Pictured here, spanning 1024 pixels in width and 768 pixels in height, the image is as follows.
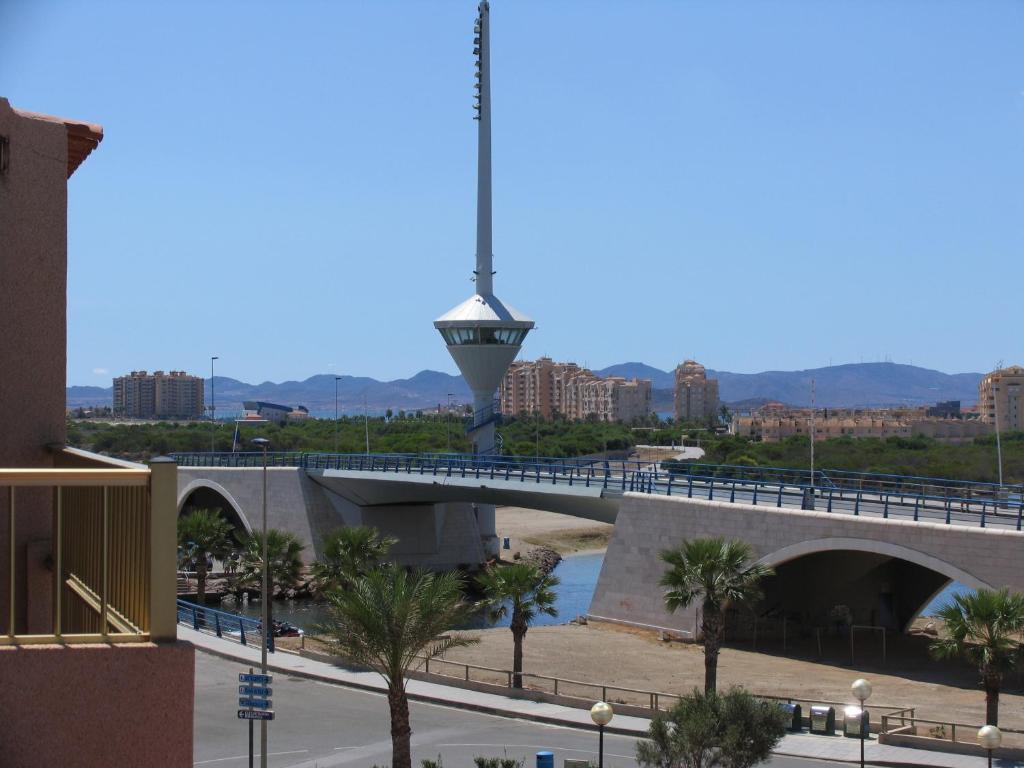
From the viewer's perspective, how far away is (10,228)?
10.4 metres

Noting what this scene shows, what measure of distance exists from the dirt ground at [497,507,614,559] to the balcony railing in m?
74.5

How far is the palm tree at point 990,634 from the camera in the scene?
2691cm

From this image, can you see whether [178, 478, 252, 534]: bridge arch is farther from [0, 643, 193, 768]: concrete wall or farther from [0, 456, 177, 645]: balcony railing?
[0, 643, 193, 768]: concrete wall

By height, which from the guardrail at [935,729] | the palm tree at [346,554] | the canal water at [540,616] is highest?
the palm tree at [346,554]

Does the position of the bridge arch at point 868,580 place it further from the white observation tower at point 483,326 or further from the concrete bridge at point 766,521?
the white observation tower at point 483,326

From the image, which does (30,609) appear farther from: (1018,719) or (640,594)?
(640,594)

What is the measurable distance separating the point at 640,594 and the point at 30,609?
115 feet

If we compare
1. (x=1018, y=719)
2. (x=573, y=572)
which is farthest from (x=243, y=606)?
(x=1018, y=719)

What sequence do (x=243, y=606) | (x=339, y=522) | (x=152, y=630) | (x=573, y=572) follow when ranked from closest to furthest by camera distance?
(x=152, y=630) < (x=243, y=606) < (x=339, y=522) < (x=573, y=572)

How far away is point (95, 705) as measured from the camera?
752 cm

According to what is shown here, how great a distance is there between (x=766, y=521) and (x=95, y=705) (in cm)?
3426

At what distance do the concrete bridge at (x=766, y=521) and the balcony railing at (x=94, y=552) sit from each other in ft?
93.6

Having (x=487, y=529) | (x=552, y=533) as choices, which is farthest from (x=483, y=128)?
(x=552, y=533)

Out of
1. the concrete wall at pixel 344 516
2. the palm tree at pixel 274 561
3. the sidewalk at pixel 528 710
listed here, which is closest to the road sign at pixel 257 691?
the sidewalk at pixel 528 710
